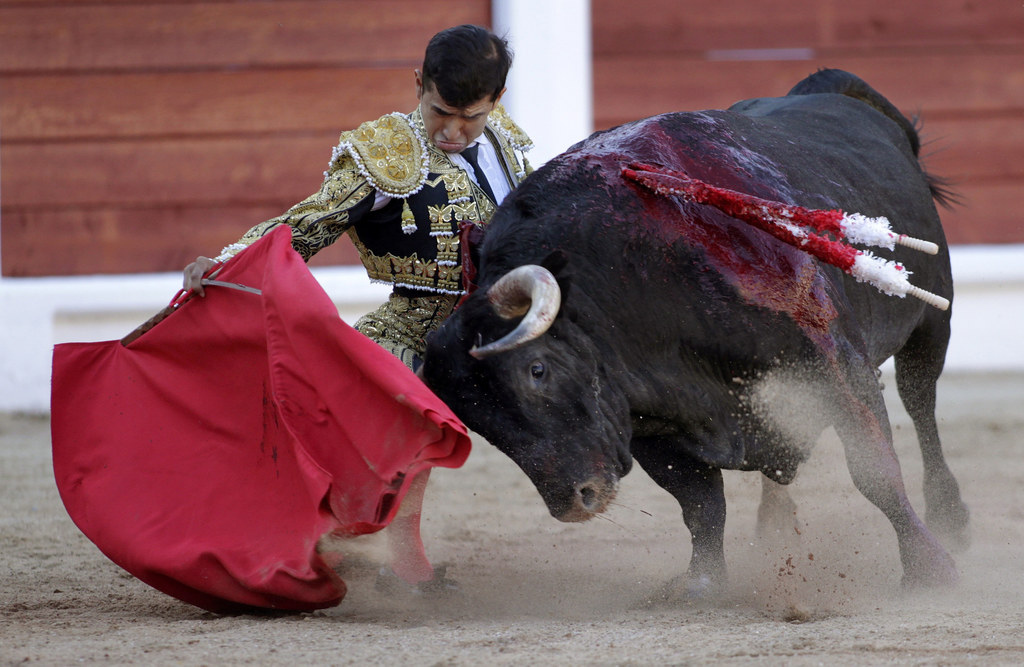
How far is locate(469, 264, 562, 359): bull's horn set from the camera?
2492 mm

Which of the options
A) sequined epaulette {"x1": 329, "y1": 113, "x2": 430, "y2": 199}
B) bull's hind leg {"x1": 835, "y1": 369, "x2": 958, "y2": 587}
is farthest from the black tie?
bull's hind leg {"x1": 835, "y1": 369, "x2": 958, "y2": 587}

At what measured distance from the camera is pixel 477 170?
10.4ft

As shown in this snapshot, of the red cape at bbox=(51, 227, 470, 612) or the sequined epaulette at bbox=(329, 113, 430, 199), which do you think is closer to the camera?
the red cape at bbox=(51, 227, 470, 612)

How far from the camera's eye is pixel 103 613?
284 centimetres

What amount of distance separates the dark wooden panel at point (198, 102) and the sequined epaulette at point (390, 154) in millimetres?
3343

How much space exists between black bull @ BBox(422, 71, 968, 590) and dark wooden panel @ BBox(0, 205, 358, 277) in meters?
3.66

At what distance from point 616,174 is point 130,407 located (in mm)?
1316

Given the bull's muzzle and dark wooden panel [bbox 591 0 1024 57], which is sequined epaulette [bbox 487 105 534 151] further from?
dark wooden panel [bbox 591 0 1024 57]

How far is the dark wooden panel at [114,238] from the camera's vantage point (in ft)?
20.7

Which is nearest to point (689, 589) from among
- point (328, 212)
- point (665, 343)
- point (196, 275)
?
point (665, 343)

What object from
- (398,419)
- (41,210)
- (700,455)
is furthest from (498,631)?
(41,210)

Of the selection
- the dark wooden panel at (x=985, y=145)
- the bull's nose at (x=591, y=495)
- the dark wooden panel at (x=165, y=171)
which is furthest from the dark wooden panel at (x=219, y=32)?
the bull's nose at (x=591, y=495)

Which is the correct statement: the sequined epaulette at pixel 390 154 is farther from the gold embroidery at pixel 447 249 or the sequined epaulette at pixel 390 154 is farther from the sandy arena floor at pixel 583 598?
the sandy arena floor at pixel 583 598

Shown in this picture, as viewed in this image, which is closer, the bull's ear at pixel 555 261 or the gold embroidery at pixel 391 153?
the bull's ear at pixel 555 261
